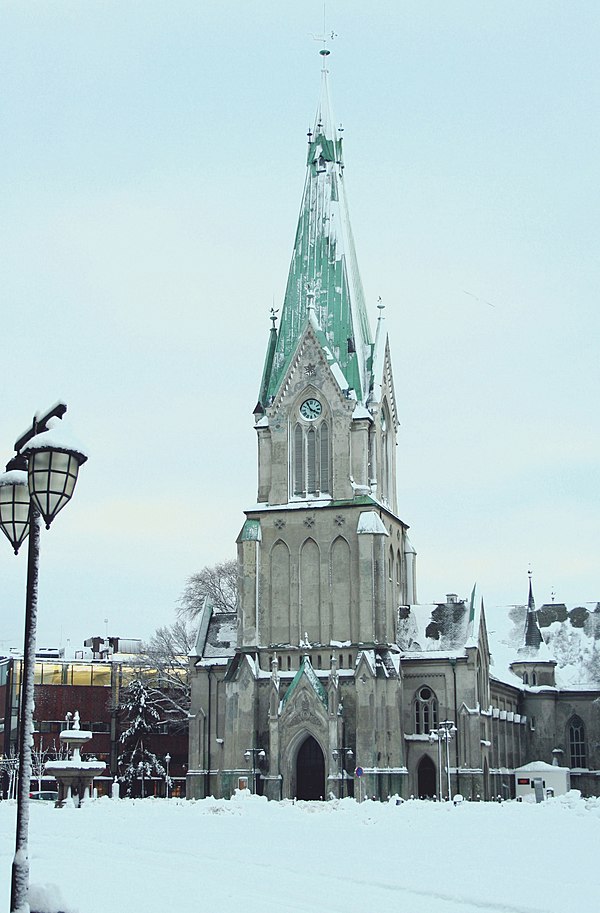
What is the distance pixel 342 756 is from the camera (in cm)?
6372

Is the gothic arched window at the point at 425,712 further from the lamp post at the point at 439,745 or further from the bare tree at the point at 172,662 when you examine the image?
the bare tree at the point at 172,662

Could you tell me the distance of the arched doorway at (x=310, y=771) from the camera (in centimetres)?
6488

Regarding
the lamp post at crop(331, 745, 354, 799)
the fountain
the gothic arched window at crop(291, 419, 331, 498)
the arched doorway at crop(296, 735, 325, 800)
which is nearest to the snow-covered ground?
the fountain

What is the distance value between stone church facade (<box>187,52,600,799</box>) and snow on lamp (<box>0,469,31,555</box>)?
50751 mm

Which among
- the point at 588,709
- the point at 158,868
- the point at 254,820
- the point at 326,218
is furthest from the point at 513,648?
the point at 158,868

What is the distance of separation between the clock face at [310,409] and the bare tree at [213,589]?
854 inches

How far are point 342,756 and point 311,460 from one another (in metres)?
16.9

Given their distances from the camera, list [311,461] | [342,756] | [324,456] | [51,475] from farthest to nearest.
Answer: [311,461]
[324,456]
[342,756]
[51,475]

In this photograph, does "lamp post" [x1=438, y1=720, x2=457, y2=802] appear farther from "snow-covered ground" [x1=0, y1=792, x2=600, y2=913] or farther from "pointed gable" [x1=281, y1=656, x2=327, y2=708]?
"snow-covered ground" [x1=0, y1=792, x2=600, y2=913]

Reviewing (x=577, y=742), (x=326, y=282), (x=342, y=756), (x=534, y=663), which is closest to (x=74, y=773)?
(x=342, y=756)

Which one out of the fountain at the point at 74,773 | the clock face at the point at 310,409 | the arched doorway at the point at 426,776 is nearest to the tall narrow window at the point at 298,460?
the clock face at the point at 310,409

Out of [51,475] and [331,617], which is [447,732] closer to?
[331,617]

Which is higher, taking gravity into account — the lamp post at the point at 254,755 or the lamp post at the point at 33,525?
the lamp post at the point at 33,525

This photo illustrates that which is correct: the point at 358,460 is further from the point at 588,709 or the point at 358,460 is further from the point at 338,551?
the point at 588,709
